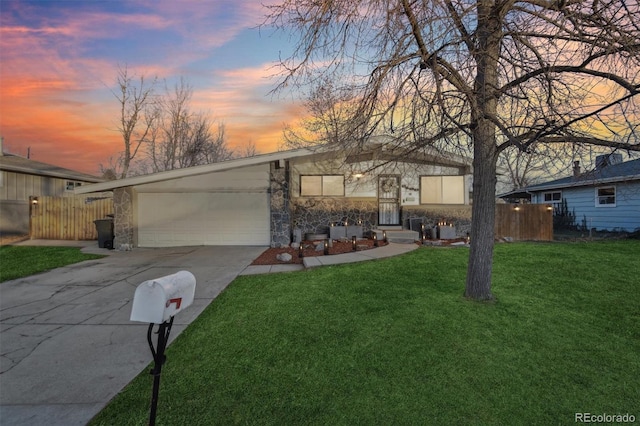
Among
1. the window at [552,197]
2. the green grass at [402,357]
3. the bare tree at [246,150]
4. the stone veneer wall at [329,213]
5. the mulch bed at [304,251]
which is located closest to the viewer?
the green grass at [402,357]

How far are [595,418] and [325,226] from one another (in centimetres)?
1068

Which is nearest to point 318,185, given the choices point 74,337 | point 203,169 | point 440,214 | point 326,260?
point 203,169

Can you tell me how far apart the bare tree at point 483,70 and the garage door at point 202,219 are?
7.23 metres

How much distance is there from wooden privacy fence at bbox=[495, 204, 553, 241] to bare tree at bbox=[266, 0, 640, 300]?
924cm

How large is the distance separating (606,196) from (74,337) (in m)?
20.7

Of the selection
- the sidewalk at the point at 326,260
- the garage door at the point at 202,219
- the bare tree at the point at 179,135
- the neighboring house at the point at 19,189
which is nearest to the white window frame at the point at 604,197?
the sidewalk at the point at 326,260

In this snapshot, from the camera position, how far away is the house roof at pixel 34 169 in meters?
13.6

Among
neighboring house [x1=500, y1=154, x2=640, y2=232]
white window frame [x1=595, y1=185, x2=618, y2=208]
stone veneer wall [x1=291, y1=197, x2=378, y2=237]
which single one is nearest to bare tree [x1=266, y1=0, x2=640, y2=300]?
stone veneer wall [x1=291, y1=197, x2=378, y2=237]

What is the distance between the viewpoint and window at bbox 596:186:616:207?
15.0 m

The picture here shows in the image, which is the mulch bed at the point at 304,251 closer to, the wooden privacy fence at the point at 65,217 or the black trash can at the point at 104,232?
the black trash can at the point at 104,232

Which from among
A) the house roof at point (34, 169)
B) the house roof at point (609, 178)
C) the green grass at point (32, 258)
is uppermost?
the house roof at point (34, 169)

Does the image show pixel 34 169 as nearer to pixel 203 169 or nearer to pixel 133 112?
pixel 133 112

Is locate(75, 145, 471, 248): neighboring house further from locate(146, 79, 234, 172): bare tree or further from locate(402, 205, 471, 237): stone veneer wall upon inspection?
locate(146, 79, 234, 172): bare tree

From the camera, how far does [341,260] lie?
7688mm
